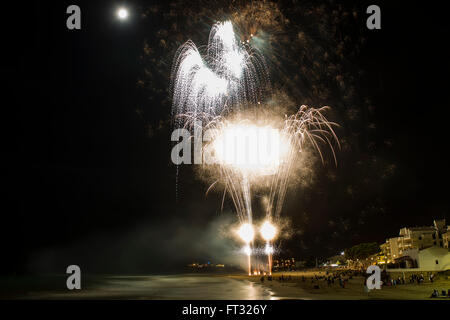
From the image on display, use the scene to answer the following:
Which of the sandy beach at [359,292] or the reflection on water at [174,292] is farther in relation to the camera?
the reflection on water at [174,292]

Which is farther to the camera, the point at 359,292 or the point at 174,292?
the point at 174,292

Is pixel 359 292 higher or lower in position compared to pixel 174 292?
higher

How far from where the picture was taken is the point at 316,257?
155m

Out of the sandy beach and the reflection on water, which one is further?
the reflection on water

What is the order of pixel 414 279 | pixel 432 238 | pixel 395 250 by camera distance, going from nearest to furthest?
pixel 414 279
pixel 432 238
pixel 395 250

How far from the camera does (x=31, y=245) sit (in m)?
130
